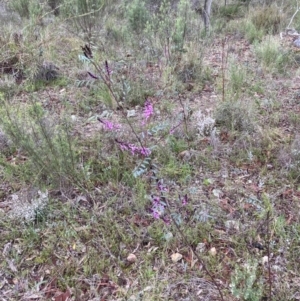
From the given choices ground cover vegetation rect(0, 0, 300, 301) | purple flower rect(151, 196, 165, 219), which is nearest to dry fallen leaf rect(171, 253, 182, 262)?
ground cover vegetation rect(0, 0, 300, 301)

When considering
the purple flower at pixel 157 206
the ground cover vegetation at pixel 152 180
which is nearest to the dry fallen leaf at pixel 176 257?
the ground cover vegetation at pixel 152 180

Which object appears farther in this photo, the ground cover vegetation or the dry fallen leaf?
the dry fallen leaf

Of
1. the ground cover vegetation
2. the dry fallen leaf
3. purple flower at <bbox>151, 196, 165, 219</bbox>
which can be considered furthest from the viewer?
the dry fallen leaf

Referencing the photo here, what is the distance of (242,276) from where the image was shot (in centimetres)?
183

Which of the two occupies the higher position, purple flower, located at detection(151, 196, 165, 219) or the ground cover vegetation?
purple flower, located at detection(151, 196, 165, 219)

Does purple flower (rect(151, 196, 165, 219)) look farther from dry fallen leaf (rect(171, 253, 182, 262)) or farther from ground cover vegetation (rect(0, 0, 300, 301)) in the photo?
dry fallen leaf (rect(171, 253, 182, 262))

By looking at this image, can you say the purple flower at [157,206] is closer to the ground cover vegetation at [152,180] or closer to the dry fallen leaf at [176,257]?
the ground cover vegetation at [152,180]

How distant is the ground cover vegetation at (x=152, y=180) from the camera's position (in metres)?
1.90

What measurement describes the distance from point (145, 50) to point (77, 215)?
9.16 ft

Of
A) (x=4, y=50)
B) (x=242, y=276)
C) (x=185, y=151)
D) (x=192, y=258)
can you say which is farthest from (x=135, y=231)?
(x=4, y=50)

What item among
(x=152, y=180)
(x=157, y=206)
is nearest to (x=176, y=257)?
(x=157, y=206)

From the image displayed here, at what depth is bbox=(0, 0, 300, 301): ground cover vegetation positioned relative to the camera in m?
1.90

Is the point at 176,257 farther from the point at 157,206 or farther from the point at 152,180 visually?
the point at 152,180

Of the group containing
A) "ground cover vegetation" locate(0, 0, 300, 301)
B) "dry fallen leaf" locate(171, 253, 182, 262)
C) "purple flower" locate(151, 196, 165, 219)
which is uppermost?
"purple flower" locate(151, 196, 165, 219)
